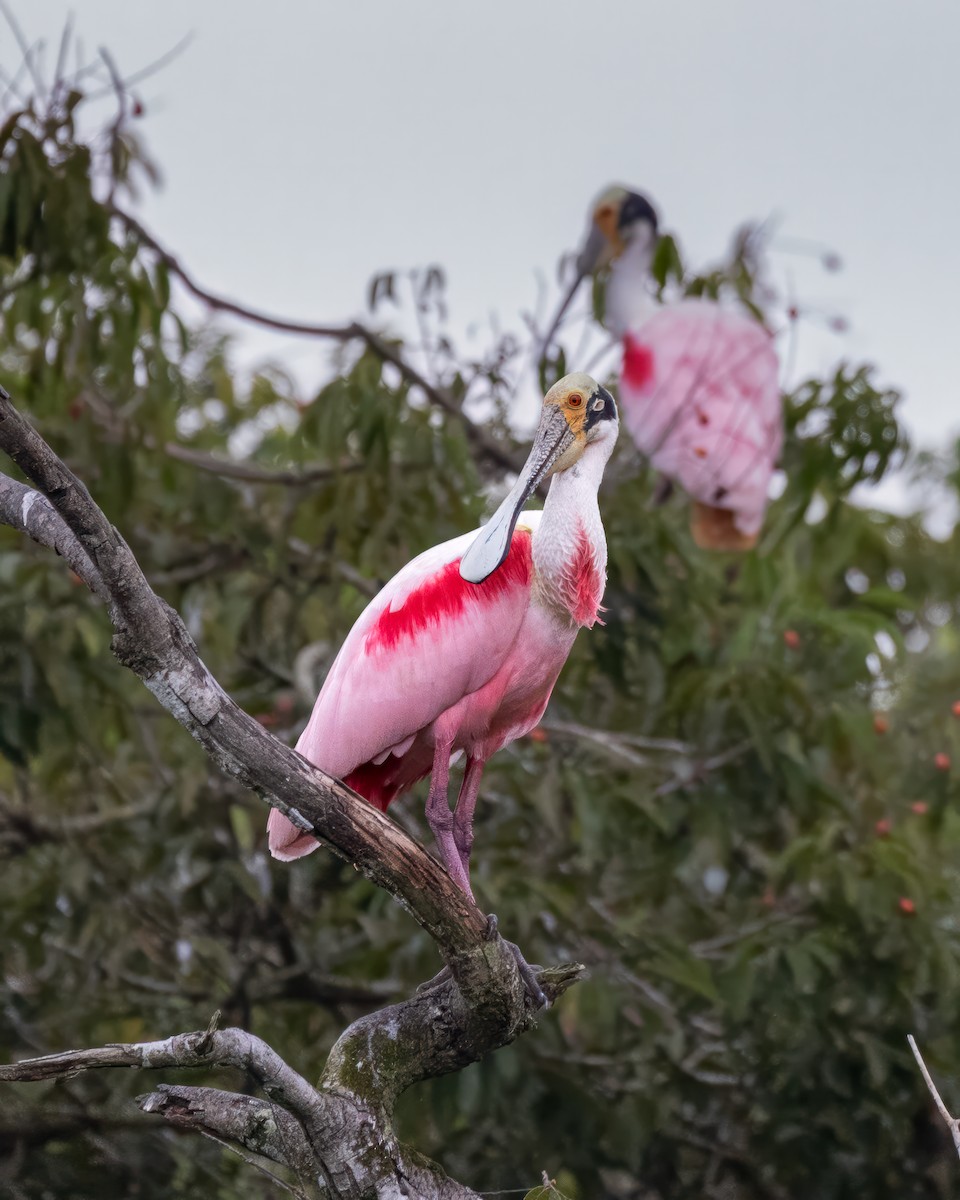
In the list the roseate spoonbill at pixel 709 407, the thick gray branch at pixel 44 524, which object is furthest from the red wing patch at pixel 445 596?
the roseate spoonbill at pixel 709 407

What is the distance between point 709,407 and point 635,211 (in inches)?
68.0

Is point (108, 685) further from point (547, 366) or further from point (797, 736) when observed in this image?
point (797, 736)

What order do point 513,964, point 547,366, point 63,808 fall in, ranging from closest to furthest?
point 513,964, point 547,366, point 63,808

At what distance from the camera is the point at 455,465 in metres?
5.26

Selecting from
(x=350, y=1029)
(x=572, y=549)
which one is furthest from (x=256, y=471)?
(x=350, y=1029)

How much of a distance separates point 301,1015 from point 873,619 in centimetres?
236

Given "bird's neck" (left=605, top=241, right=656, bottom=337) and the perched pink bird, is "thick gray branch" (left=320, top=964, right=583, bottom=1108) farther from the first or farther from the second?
"bird's neck" (left=605, top=241, right=656, bottom=337)

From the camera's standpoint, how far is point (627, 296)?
596cm

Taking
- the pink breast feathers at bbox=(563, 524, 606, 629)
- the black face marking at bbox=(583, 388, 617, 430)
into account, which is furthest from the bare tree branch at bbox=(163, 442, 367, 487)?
the pink breast feathers at bbox=(563, 524, 606, 629)

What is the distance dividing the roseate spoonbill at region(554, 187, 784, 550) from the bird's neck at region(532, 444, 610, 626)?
1.92 meters

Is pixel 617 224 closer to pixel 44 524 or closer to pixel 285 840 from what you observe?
pixel 285 840

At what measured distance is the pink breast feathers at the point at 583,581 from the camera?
3355mm

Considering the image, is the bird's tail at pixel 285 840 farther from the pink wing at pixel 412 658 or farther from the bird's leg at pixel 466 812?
the bird's leg at pixel 466 812

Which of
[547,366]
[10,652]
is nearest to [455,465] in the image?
[547,366]
